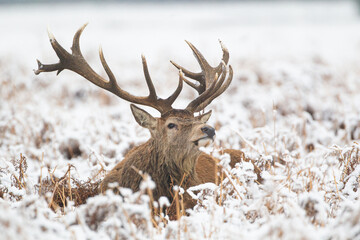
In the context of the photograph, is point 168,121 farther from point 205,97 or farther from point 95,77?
point 95,77

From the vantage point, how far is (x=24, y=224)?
2043 millimetres

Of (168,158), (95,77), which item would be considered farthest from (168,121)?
(95,77)

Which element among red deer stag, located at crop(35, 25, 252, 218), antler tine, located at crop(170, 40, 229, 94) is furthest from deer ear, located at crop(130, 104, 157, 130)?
antler tine, located at crop(170, 40, 229, 94)

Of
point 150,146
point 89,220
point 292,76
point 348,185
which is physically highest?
point 292,76

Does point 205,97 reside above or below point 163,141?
above

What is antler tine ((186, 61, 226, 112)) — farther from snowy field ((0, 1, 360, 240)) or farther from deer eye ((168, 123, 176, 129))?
snowy field ((0, 1, 360, 240))

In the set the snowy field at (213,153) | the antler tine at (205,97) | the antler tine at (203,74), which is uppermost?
the antler tine at (203,74)

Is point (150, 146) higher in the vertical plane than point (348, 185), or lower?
higher

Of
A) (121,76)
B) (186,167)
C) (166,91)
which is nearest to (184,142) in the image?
(186,167)

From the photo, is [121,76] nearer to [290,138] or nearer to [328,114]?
[328,114]

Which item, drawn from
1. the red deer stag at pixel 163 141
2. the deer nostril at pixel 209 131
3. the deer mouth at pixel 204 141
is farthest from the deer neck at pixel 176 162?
the deer nostril at pixel 209 131

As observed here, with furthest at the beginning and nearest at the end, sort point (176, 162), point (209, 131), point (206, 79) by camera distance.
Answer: point (206, 79) < point (176, 162) < point (209, 131)

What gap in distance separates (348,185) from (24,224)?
97.4 inches

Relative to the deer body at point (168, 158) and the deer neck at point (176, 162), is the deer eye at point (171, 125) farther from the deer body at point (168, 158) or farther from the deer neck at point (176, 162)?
the deer neck at point (176, 162)
